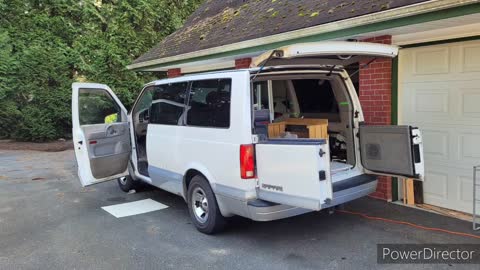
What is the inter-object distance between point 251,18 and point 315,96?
2.69m

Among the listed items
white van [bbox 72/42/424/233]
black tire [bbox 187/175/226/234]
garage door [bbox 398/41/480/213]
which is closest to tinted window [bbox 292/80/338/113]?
white van [bbox 72/42/424/233]

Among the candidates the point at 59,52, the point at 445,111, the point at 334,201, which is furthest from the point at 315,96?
the point at 59,52

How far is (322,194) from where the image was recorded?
12.0ft

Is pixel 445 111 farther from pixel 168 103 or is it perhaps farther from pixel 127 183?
pixel 127 183

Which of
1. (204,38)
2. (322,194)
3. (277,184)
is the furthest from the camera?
(204,38)

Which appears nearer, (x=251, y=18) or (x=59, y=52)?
(x=251, y=18)

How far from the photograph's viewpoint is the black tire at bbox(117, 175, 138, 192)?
6.95 m

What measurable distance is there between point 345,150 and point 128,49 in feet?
46.3

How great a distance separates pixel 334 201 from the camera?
13.5 feet

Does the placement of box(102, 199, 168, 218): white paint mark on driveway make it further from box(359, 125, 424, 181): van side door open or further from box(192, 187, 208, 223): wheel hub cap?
box(359, 125, 424, 181): van side door open

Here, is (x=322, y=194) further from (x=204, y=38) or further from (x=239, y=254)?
(x=204, y=38)

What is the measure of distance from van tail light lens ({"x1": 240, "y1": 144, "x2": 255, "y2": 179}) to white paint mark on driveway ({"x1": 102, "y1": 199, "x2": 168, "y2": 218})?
8.02 ft

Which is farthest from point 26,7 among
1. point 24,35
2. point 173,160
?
point 173,160

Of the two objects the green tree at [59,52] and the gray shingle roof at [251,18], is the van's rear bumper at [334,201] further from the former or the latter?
the green tree at [59,52]
